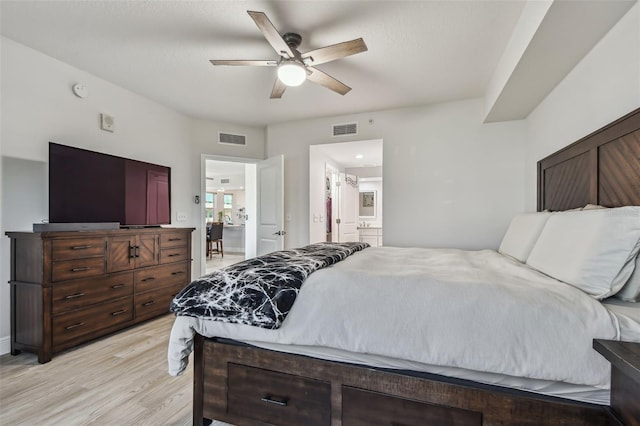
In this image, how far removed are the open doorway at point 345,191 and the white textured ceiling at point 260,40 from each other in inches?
51.0

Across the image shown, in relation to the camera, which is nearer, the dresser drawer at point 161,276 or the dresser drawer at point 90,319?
the dresser drawer at point 90,319

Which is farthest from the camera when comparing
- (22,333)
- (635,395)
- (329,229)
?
(329,229)

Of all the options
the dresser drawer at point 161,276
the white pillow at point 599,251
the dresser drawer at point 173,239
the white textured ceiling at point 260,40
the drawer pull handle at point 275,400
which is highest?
the white textured ceiling at point 260,40

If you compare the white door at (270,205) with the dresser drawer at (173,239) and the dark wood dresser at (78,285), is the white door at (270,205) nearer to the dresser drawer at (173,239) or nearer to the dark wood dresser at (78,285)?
the dresser drawer at (173,239)

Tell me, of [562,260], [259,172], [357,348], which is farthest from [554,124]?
[259,172]

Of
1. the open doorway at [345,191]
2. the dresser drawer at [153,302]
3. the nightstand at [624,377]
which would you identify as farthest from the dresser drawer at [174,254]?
the nightstand at [624,377]

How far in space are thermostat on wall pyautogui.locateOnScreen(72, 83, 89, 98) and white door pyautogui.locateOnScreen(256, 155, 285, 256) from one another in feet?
7.18

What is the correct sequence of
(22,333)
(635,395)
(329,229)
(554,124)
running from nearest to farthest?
(635,395)
(22,333)
(554,124)
(329,229)

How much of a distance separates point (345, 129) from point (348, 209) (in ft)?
8.59

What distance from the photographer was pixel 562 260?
4.70 ft

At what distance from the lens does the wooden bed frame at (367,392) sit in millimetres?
1128

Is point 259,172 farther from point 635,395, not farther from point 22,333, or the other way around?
point 635,395

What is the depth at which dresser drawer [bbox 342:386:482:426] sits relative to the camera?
1.19 meters

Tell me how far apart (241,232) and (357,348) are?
344 inches
